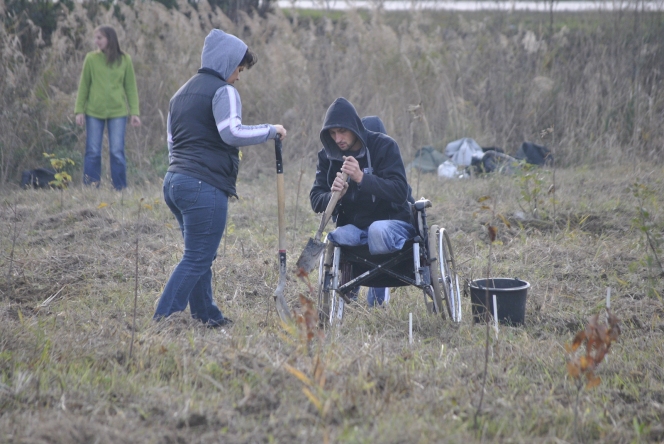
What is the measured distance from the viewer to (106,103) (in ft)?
27.8

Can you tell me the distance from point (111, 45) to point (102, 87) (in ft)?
1.65

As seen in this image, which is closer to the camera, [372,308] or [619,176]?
[372,308]

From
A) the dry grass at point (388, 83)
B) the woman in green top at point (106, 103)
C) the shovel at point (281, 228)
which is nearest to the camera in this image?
the shovel at point (281, 228)

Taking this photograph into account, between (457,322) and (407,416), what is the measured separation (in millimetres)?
1588

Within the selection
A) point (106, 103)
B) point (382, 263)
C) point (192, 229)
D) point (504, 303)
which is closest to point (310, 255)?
point (382, 263)

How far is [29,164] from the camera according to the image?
943 cm

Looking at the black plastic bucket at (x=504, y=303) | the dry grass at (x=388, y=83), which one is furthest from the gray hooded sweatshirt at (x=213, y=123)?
the dry grass at (x=388, y=83)

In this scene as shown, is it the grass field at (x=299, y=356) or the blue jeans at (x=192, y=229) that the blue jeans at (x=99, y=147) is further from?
the blue jeans at (x=192, y=229)

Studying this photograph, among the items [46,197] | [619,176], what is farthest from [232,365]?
[619,176]

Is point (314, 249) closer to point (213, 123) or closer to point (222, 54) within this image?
point (213, 123)

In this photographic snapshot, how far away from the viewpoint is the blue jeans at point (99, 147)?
28.0 feet

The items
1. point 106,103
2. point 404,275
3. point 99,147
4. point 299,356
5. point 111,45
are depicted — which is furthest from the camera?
point 99,147

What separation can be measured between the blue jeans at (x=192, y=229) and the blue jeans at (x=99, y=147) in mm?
4754

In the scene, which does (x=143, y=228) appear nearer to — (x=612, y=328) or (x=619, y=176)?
(x=612, y=328)
